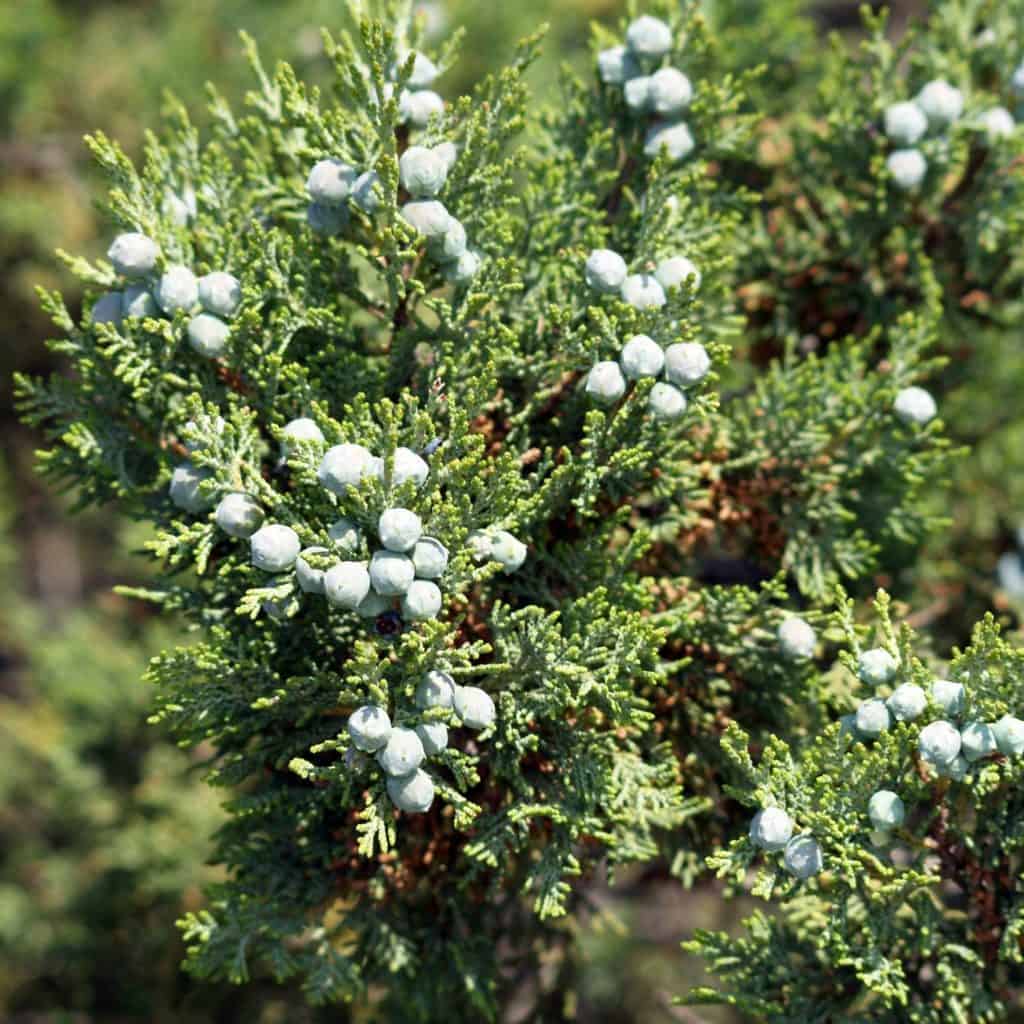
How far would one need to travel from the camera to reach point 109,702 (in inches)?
114

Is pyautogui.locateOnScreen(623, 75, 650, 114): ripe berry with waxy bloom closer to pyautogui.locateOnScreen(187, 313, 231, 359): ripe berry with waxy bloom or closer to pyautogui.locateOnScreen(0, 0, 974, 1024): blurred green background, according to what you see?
pyautogui.locateOnScreen(0, 0, 974, 1024): blurred green background

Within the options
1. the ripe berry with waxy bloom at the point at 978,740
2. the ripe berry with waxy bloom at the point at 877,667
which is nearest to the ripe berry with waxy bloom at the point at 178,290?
the ripe berry with waxy bloom at the point at 877,667

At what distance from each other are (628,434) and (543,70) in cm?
238

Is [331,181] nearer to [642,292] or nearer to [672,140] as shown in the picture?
[642,292]

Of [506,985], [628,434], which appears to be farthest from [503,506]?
[506,985]

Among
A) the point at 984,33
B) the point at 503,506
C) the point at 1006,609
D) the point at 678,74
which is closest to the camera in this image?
the point at 503,506

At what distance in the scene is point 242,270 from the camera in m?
1.37

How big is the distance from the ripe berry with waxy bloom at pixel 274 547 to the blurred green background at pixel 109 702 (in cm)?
119

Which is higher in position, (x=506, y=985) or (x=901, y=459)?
(x=901, y=459)

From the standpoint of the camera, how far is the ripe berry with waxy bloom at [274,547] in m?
1.20

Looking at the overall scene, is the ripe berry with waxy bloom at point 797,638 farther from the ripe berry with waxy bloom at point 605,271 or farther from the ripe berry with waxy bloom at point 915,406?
the ripe berry with waxy bloom at point 605,271

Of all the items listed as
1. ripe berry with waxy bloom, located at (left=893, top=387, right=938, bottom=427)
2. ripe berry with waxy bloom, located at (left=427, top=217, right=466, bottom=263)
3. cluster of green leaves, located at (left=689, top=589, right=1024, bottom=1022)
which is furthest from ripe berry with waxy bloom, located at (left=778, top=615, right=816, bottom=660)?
ripe berry with waxy bloom, located at (left=427, top=217, right=466, bottom=263)

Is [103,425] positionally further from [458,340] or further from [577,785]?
[577,785]

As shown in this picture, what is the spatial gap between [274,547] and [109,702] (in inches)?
77.2
